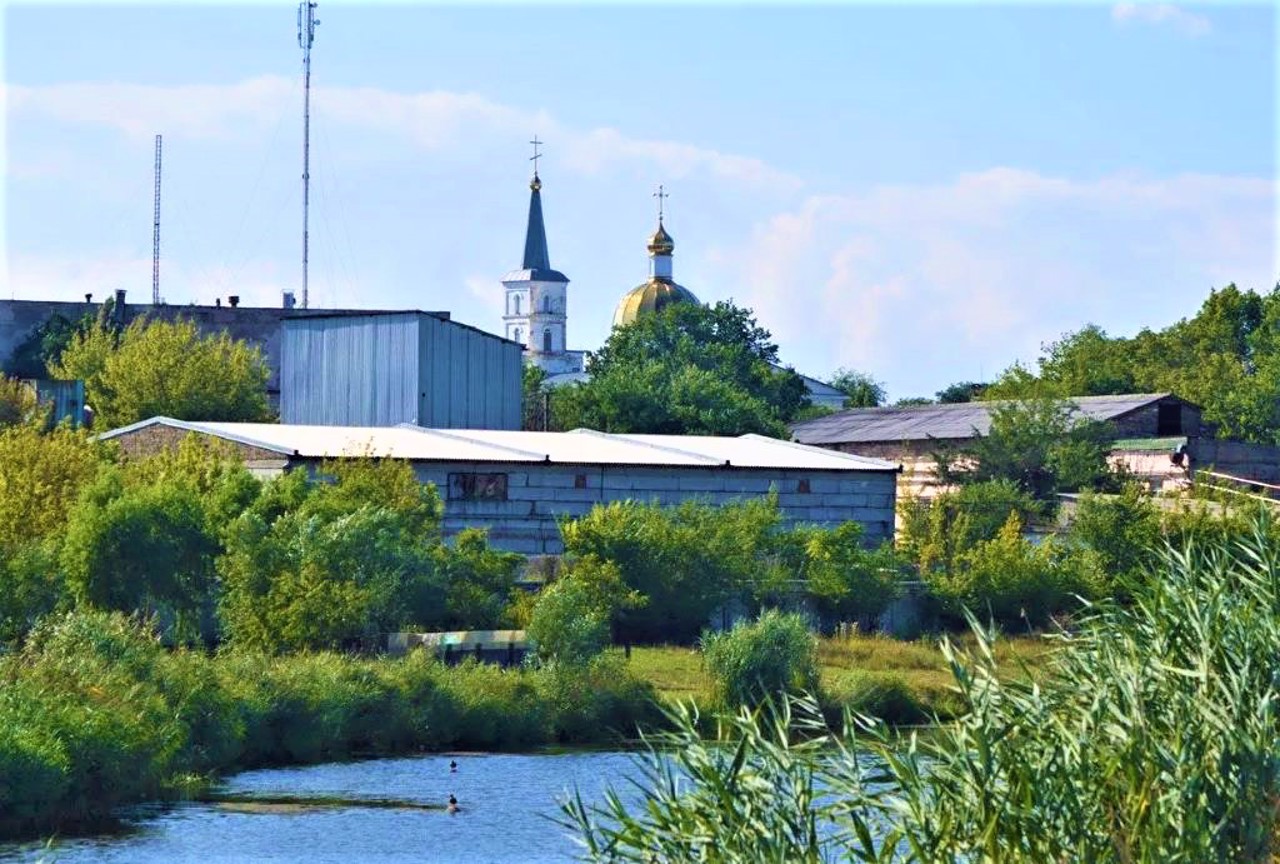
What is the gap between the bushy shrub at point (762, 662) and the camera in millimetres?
40906

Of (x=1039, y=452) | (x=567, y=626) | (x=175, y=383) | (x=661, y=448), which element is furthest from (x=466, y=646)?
(x=1039, y=452)

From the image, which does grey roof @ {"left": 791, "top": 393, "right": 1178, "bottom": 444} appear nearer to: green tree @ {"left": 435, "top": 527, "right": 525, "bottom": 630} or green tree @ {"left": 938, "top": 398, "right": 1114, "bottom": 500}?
green tree @ {"left": 938, "top": 398, "right": 1114, "bottom": 500}

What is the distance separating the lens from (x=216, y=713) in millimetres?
35656

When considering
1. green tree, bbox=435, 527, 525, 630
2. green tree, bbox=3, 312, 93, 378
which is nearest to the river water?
green tree, bbox=435, 527, 525, 630

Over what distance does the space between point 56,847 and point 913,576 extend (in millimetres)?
26706

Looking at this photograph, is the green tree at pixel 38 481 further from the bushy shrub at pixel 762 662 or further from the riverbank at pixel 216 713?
the bushy shrub at pixel 762 662

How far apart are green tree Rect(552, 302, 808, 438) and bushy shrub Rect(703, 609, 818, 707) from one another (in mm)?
30262

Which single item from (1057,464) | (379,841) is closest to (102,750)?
(379,841)

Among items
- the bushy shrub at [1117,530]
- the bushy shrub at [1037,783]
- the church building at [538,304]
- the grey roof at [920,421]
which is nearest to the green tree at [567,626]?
the bushy shrub at [1117,530]

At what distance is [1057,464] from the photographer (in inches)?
2537

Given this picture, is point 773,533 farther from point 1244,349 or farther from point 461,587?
point 1244,349

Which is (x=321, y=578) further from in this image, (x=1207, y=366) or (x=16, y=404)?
(x=1207, y=366)

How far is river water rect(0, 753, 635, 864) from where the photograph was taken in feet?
94.8

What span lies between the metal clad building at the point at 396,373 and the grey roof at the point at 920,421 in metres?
14.9
